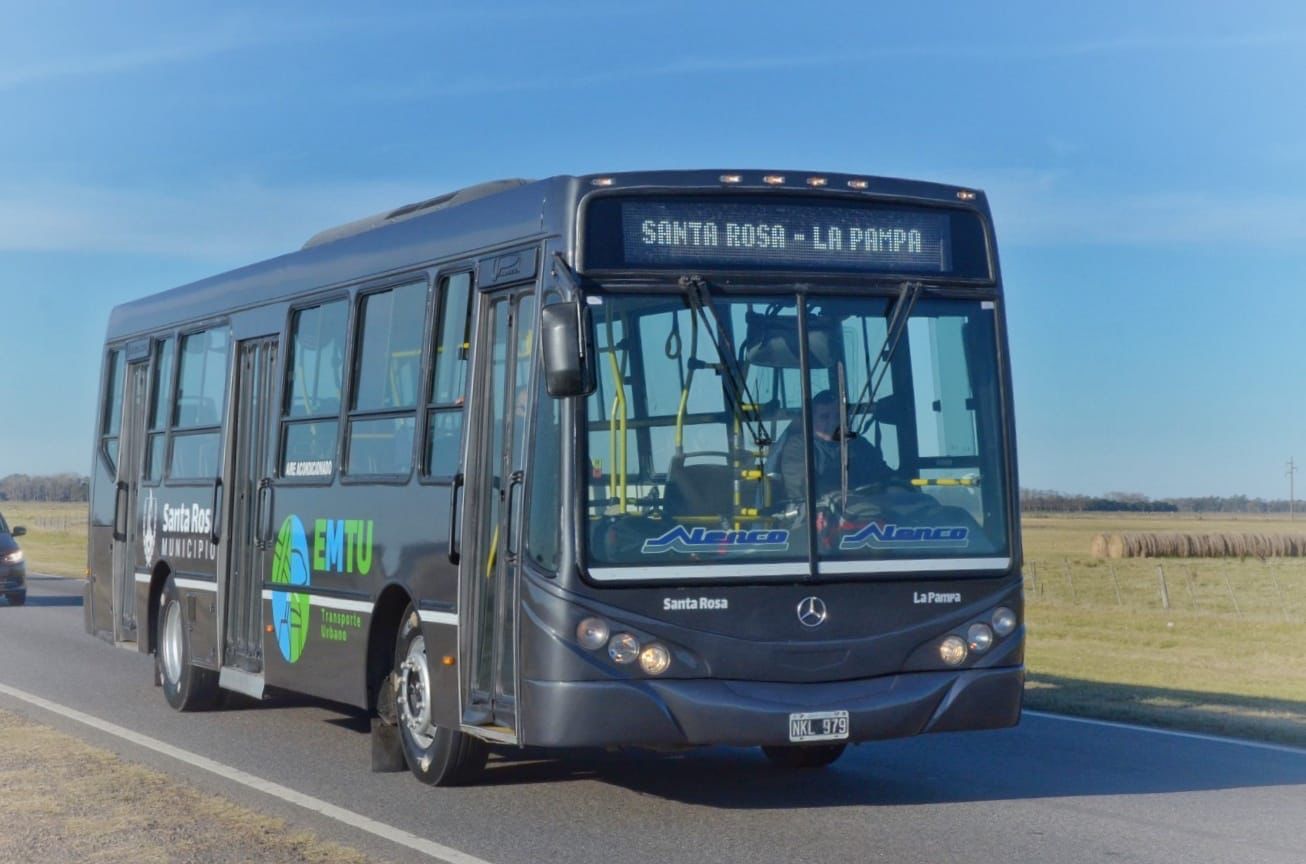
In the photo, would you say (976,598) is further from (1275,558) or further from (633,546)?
(1275,558)

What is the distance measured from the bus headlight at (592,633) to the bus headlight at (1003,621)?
204 cm

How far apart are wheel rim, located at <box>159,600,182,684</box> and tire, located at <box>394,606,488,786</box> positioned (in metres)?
4.25

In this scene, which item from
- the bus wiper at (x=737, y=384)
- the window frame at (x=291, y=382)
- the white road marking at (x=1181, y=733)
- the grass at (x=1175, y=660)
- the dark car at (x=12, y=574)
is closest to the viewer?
the bus wiper at (x=737, y=384)

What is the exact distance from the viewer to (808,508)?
893 centimetres

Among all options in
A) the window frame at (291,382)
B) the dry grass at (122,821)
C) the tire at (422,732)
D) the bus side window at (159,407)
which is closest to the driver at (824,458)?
the tire at (422,732)

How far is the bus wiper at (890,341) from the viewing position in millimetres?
9117

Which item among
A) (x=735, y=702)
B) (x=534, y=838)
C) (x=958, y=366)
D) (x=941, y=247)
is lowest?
(x=534, y=838)

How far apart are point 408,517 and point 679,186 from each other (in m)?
2.59

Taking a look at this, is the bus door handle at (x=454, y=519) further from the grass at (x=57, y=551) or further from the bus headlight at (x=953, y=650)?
the grass at (x=57, y=551)

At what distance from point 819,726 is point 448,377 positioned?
2.95 m

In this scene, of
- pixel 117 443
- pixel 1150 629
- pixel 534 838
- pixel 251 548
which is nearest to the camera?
pixel 534 838

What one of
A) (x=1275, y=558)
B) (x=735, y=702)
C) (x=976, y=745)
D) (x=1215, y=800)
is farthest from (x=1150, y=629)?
(x=1275, y=558)

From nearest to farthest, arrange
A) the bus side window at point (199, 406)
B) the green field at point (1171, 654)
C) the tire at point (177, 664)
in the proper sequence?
1. the bus side window at point (199, 406)
2. the tire at point (177, 664)
3. the green field at point (1171, 654)

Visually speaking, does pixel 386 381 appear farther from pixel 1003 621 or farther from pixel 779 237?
pixel 1003 621
